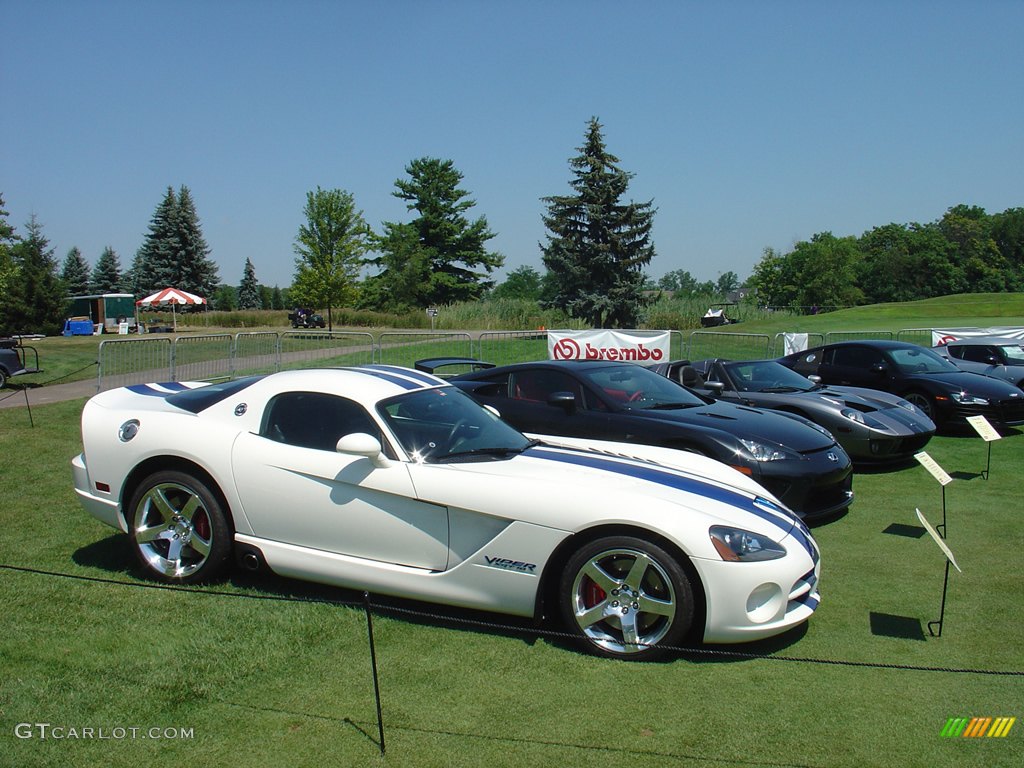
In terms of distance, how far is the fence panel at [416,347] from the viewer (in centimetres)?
1623

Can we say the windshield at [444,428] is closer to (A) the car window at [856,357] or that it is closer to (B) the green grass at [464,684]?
(B) the green grass at [464,684]

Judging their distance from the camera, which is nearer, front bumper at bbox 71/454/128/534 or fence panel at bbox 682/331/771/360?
front bumper at bbox 71/454/128/534

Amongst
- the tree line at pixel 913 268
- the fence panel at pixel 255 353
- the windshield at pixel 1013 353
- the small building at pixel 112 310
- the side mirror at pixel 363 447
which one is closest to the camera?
the side mirror at pixel 363 447

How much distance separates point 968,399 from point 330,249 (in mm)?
36567

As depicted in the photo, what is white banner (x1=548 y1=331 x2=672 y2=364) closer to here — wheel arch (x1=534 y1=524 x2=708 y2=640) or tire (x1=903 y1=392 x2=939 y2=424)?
tire (x1=903 y1=392 x2=939 y2=424)

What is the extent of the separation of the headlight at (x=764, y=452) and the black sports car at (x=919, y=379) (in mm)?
5327

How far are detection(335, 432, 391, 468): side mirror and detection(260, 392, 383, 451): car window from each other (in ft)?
0.78

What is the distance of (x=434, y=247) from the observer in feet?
221

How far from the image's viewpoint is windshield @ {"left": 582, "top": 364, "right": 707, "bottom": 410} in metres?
7.41

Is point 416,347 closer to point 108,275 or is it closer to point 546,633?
point 546,633

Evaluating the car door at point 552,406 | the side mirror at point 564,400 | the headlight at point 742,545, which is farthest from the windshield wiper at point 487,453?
the car door at point 552,406

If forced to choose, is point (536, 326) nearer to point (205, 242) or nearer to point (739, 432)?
point (739, 432)

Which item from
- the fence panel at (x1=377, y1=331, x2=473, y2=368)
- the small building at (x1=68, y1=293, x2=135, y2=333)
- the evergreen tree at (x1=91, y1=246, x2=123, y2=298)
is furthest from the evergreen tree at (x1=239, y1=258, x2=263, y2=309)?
the fence panel at (x1=377, y1=331, x2=473, y2=368)

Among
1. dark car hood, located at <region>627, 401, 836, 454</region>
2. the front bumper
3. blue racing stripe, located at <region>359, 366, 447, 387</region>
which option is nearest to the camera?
the front bumper
